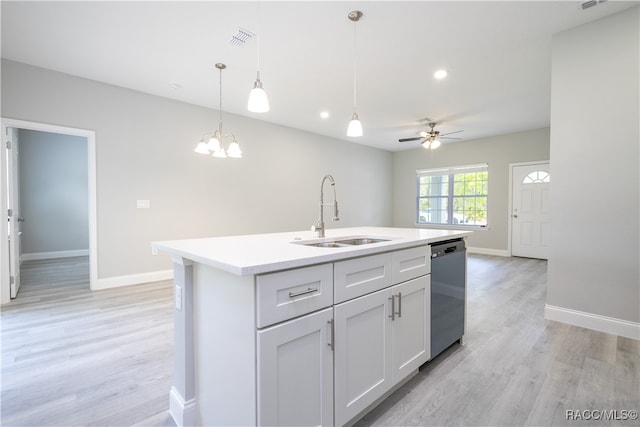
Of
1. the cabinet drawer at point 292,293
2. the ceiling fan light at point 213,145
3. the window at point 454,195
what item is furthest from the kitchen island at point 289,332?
the window at point 454,195

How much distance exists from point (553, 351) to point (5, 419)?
139 inches

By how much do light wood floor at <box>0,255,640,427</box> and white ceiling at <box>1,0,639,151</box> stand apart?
2704 millimetres

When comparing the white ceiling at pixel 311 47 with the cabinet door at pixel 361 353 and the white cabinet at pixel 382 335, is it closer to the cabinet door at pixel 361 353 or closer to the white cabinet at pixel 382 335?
the white cabinet at pixel 382 335

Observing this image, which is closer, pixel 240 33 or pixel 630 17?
pixel 630 17

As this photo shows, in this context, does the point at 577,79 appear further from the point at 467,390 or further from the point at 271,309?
the point at 271,309

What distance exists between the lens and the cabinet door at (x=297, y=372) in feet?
3.47

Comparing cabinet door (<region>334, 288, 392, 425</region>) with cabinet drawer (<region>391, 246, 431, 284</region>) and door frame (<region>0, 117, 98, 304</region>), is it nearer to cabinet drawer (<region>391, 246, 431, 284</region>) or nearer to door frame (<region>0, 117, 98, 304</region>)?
cabinet drawer (<region>391, 246, 431, 284</region>)

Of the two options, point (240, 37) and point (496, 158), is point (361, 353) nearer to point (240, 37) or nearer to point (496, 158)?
point (240, 37)

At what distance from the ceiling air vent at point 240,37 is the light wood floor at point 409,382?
276cm

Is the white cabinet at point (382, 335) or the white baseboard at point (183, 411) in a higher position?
the white cabinet at point (382, 335)

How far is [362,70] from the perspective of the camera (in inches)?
131

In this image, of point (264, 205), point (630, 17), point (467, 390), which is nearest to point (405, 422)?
point (467, 390)

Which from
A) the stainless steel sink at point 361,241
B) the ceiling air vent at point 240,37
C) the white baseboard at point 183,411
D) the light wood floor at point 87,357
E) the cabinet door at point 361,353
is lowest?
the light wood floor at point 87,357

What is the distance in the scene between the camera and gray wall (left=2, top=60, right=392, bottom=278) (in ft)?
11.3
